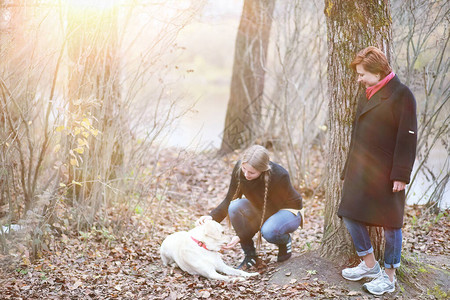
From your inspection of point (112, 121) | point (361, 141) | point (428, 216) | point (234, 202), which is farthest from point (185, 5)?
point (428, 216)

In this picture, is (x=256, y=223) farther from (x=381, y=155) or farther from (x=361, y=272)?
(x=381, y=155)

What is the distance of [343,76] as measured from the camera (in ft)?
13.8

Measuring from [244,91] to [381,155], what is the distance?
23.5 ft

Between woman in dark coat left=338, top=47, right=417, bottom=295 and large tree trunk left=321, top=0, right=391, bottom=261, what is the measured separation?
17cm

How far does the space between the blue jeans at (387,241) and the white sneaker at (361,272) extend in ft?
0.38

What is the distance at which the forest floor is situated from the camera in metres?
4.19

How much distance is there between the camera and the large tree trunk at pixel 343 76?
13.5ft

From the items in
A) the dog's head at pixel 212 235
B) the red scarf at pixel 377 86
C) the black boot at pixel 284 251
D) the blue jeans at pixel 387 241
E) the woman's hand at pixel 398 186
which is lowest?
the black boot at pixel 284 251

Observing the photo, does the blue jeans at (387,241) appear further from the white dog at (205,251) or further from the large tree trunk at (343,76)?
the white dog at (205,251)

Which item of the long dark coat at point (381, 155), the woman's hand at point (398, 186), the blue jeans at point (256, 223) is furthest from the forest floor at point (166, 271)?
the woman's hand at point (398, 186)

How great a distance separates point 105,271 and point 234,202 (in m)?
1.45


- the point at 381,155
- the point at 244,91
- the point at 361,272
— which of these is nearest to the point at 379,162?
the point at 381,155

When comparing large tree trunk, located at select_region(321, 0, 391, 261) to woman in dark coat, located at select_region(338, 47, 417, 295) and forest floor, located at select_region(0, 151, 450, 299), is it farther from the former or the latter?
forest floor, located at select_region(0, 151, 450, 299)

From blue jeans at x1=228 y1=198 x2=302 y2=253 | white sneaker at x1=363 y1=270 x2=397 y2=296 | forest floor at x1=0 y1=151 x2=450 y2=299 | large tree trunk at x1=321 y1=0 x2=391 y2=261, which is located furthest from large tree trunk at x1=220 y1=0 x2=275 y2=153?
white sneaker at x1=363 y1=270 x2=397 y2=296
